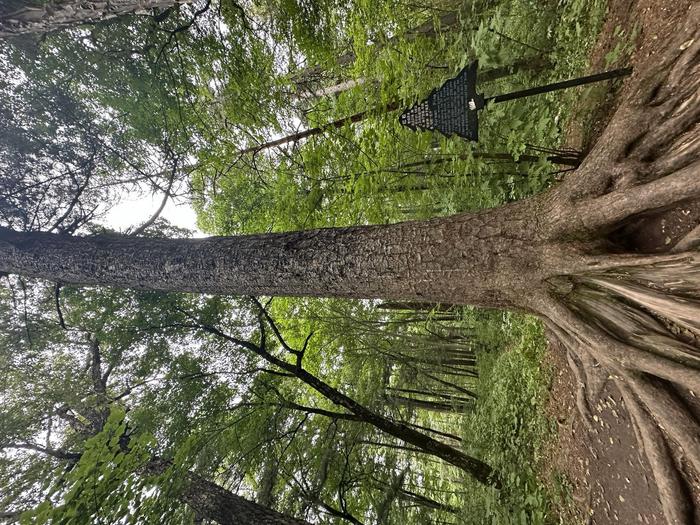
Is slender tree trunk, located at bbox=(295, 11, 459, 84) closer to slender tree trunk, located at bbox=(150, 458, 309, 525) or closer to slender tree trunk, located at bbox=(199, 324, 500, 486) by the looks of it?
slender tree trunk, located at bbox=(199, 324, 500, 486)

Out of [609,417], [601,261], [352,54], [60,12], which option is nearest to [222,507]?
[609,417]

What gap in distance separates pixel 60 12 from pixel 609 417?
5765 mm

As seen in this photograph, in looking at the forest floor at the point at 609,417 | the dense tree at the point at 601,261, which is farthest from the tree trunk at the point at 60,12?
the forest floor at the point at 609,417

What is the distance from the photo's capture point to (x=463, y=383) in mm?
12367

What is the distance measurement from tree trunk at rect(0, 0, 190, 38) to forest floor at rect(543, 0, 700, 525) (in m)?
4.10

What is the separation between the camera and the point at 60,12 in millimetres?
3520

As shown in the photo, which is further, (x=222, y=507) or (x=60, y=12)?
(x=222, y=507)

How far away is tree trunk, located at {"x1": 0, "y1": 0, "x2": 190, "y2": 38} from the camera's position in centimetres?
346

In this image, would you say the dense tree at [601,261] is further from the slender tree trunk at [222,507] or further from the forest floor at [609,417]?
the slender tree trunk at [222,507]

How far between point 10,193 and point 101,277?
2.02 metres

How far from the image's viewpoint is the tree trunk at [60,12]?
11.3 feet

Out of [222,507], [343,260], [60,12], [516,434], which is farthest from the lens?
[516,434]

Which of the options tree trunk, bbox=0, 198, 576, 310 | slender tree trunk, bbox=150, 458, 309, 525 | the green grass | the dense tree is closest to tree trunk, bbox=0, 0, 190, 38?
tree trunk, bbox=0, 198, 576, 310

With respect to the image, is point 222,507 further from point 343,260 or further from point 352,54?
point 352,54
